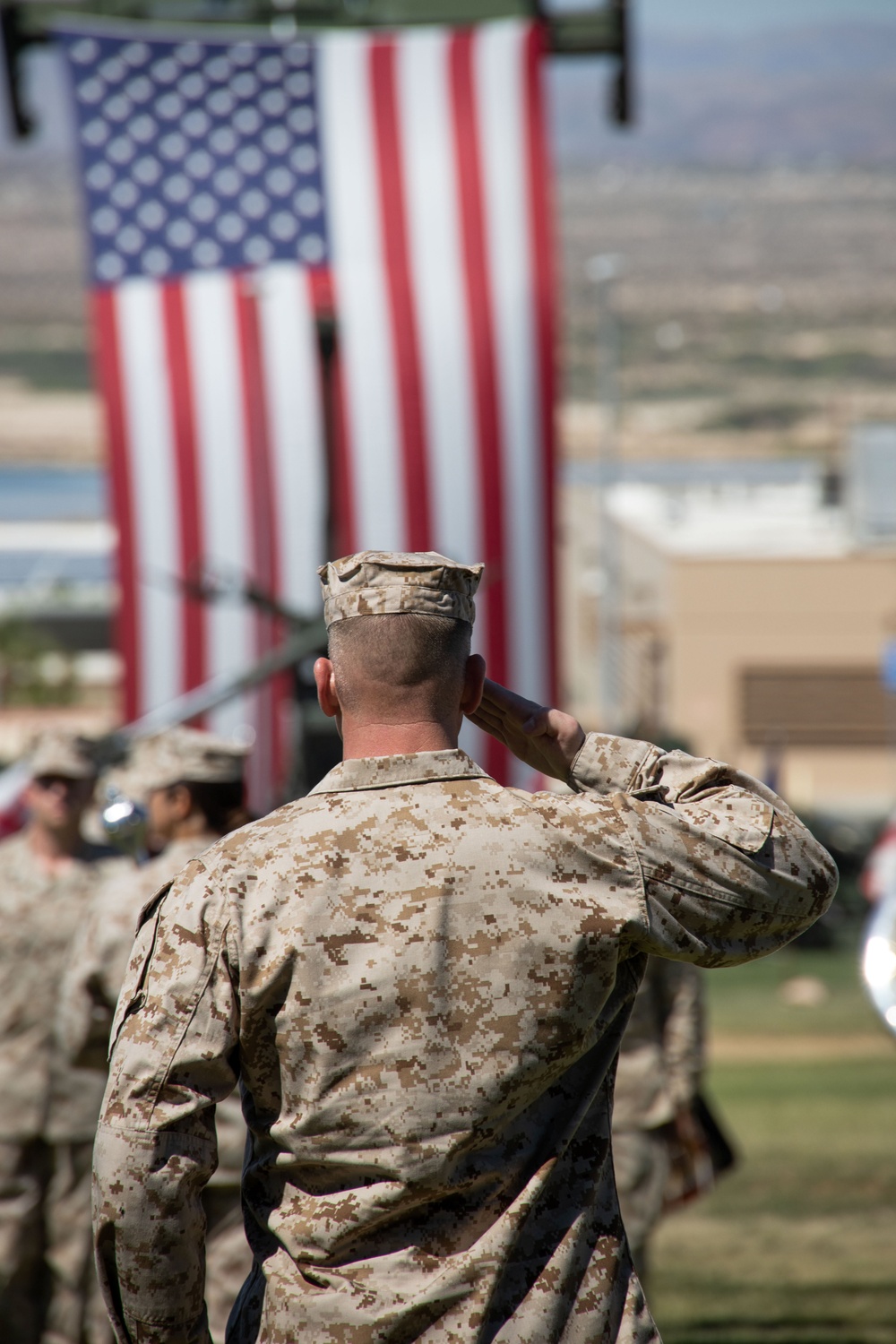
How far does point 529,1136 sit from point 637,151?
207 metres

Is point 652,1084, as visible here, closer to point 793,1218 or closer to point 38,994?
point 38,994

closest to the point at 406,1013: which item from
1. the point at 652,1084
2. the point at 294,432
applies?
the point at 652,1084

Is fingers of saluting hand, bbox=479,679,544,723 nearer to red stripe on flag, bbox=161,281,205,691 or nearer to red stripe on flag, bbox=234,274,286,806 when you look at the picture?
red stripe on flag, bbox=234,274,286,806

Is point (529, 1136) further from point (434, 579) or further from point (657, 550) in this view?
point (657, 550)

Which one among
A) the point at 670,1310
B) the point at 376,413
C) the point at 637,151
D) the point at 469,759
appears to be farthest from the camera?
the point at 637,151

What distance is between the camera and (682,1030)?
14.5ft

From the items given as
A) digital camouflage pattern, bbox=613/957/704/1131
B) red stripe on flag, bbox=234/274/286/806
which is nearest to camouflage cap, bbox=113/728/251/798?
digital camouflage pattern, bbox=613/957/704/1131

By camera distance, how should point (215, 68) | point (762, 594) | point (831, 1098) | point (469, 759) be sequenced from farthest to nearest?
point (762, 594) → point (831, 1098) → point (215, 68) → point (469, 759)

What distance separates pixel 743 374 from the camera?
13125 cm

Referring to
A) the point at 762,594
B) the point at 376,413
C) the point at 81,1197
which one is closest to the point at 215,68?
the point at 376,413

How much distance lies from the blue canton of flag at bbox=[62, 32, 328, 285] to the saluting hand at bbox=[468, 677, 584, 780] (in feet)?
17.6

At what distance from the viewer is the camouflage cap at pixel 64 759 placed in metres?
4.64

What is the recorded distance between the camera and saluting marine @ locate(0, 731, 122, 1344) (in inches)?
169

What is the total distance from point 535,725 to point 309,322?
5073mm
